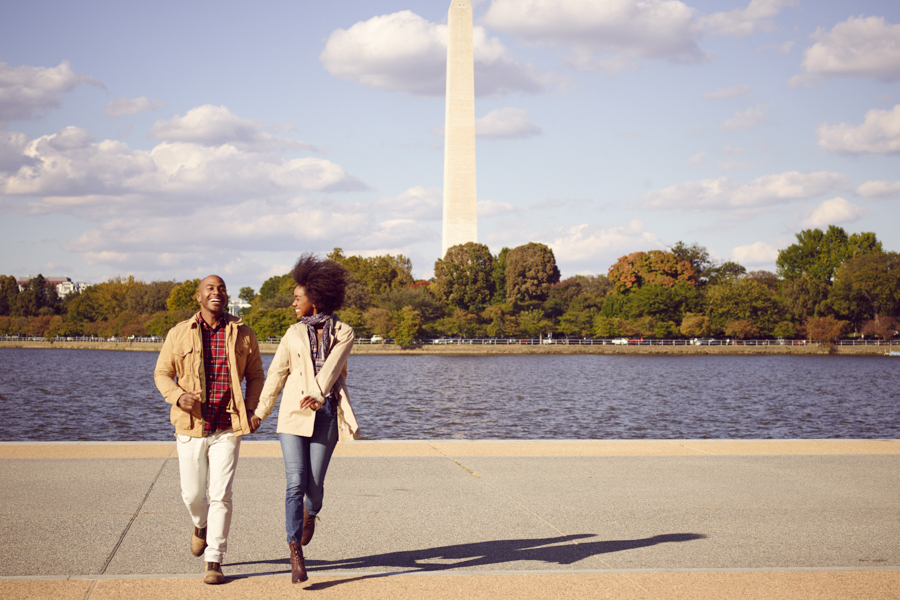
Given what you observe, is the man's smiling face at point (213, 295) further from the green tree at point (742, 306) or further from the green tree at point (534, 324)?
the green tree at point (742, 306)

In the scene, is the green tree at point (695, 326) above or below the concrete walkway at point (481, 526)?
above

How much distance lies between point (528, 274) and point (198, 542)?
3597 inches

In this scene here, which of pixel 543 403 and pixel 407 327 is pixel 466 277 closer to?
pixel 407 327

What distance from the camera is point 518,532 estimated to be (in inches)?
267

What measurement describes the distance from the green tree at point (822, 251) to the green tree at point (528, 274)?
3491 centimetres

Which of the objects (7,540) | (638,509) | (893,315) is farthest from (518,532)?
(893,315)

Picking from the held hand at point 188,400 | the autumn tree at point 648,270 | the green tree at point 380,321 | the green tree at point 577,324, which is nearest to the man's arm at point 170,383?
the held hand at point 188,400

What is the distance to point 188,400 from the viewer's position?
17.1ft

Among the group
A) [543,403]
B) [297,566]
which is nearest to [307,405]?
[297,566]

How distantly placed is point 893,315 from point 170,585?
102m

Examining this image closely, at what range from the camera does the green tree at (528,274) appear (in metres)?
95.9

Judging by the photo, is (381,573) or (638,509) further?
(638,509)

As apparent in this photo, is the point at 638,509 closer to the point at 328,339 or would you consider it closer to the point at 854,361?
the point at 328,339

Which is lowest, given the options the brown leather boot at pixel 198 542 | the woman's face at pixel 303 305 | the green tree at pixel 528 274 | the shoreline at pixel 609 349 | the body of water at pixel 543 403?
the body of water at pixel 543 403
